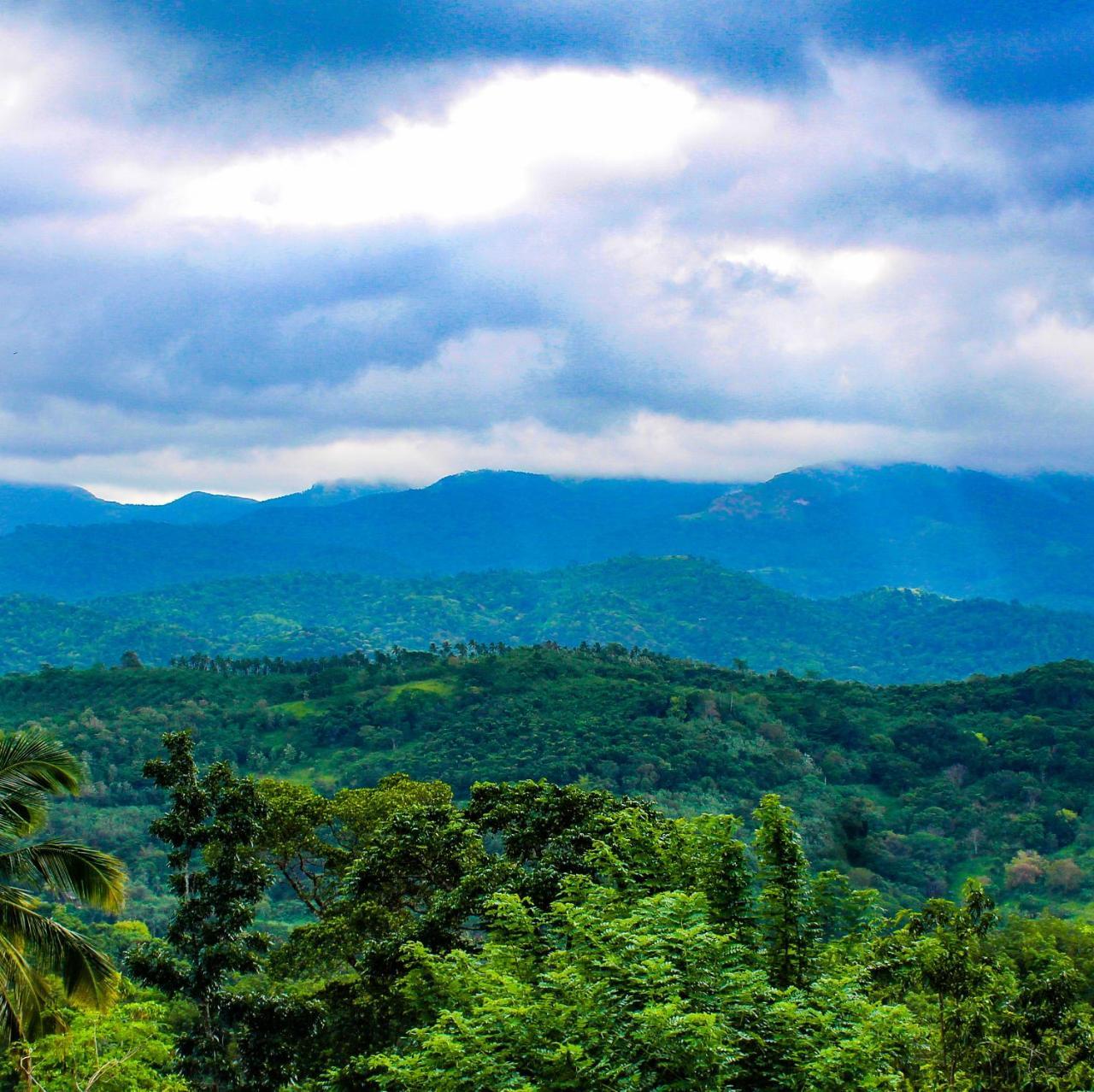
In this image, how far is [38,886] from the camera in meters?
15.0

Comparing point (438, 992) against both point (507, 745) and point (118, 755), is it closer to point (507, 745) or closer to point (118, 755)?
point (507, 745)

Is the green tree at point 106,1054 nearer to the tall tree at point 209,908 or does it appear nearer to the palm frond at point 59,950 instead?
the tall tree at point 209,908

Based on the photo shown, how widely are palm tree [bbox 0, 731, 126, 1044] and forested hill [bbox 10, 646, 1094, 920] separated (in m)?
69.6

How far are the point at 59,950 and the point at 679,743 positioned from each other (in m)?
91.7

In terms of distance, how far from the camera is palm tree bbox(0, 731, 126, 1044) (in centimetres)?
1409

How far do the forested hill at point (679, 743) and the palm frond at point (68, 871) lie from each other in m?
69.7

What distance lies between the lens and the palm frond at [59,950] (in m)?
14.1

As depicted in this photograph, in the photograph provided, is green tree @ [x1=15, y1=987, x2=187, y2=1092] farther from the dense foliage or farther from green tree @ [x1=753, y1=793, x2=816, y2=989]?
green tree @ [x1=753, y1=793, x2=816, y2=989]

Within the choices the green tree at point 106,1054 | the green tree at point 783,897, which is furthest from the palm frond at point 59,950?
the green tree at point 783,897

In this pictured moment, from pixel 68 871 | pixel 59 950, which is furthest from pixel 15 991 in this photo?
pixel 68 871

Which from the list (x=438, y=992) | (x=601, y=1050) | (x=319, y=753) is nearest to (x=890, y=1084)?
(x=601, y=1050)

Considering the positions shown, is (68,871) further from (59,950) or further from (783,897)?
(783,897)

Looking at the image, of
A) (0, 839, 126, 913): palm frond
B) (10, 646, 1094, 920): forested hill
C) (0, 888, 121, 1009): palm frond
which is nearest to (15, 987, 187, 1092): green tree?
(0, 888, 121, 1009): palm frond

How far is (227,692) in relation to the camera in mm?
130000
